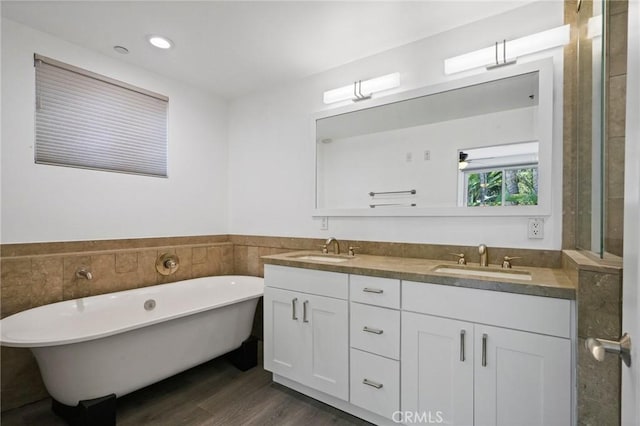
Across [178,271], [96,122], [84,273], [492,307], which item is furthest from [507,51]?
[84,273]

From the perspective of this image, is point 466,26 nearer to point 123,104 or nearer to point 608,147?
point 608,147

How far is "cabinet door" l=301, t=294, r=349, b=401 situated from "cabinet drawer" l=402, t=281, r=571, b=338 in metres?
0.44

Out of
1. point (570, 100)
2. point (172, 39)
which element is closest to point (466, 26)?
point (570, 100)

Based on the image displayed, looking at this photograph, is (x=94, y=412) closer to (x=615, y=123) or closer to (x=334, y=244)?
(x=334, y=244)

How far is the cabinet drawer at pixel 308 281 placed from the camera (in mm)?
1876

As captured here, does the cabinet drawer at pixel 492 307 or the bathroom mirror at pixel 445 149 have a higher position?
the bathroom mirror at pixel 445 149

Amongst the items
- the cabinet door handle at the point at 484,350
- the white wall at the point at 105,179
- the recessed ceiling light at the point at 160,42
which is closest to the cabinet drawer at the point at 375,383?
the cabinet door handle at the point at 484,350

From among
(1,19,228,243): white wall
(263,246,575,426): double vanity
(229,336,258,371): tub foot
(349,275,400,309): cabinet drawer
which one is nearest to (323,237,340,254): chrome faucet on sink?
(263,246,575,426): double vanity

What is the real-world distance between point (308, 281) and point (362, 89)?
151cm

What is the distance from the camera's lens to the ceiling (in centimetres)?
184

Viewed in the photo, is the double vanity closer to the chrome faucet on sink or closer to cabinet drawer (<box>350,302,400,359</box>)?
cabinet drawer (<box>350,302,400,359</box>)

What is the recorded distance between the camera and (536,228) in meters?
1.77

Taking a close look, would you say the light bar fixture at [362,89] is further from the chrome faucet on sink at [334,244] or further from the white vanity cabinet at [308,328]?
the white vanity cabinet at [308,328]

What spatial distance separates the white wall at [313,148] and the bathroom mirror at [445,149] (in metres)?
0.07
